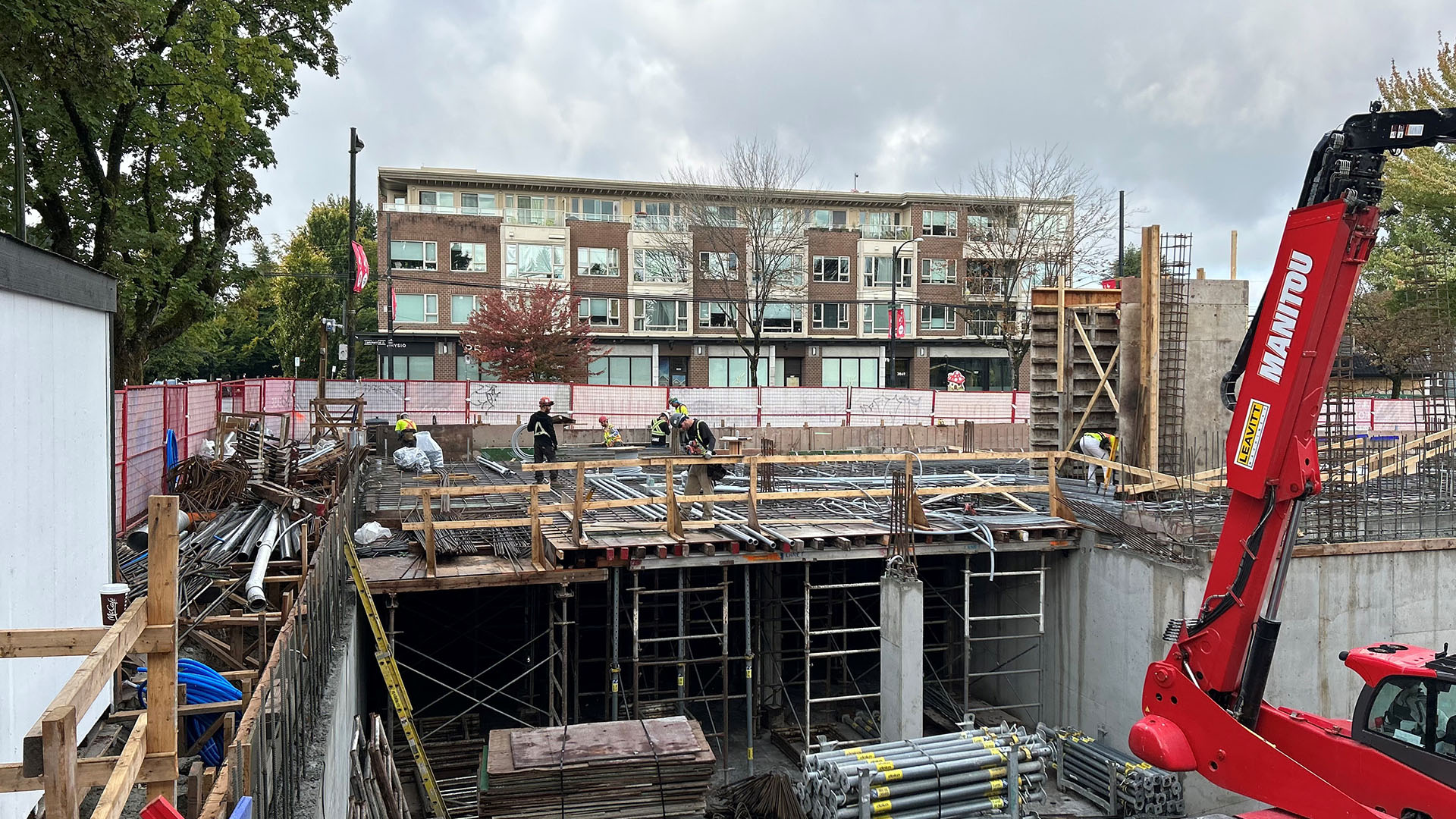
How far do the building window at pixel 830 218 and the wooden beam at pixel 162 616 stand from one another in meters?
53.2

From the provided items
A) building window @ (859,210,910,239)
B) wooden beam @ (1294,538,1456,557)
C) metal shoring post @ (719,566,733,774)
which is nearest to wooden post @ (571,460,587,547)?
metal shoring post @ (719,566,733,774)

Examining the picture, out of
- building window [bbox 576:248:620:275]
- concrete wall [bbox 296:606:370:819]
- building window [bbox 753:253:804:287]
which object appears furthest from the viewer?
building window [bbox 576:248:620:275]

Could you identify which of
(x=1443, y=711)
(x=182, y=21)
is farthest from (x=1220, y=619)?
(x=182, y=21)

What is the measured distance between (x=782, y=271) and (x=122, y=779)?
47.3 metres

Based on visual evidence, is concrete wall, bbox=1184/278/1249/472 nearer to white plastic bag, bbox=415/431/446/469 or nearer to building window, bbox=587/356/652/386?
white plastic bag, bbox=415/431/446/469

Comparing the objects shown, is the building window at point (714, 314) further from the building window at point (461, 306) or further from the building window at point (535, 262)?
the building window at point (461, 306)

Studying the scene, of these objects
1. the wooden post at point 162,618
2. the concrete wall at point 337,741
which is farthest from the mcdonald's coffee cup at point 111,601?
the wooden post at point 162,618

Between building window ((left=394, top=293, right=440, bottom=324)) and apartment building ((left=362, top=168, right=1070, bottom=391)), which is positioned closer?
building window ((left=394, top=293, right=440, bottom=324))

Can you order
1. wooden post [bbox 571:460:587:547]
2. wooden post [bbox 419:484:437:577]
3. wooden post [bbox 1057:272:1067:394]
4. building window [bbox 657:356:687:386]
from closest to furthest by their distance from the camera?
wooden post [bbox 419:484:437:577], wooden post [bbox 571:460:587:547], wooden post [bbox 1057:272:1067:394], building window [bbox 657:356:687:386]

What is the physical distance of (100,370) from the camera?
8.48m

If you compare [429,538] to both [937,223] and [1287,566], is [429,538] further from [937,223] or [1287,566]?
[937,223]

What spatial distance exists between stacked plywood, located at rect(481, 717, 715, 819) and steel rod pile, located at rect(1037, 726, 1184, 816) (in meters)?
5.72

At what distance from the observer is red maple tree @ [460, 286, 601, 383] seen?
42.6 meters

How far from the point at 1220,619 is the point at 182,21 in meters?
18.5
